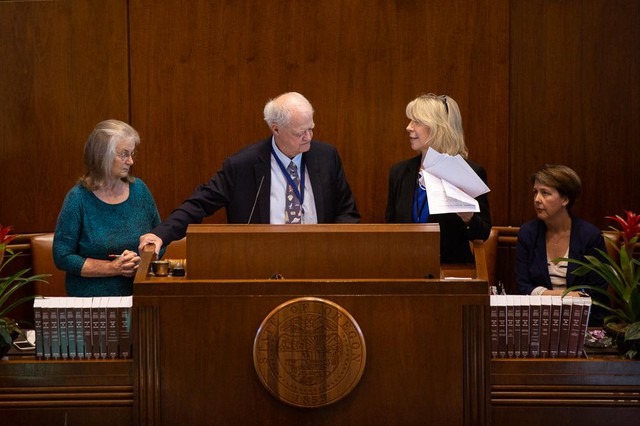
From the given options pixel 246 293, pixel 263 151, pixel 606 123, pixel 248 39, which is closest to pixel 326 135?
pixel 248 39

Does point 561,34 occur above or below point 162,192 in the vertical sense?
above

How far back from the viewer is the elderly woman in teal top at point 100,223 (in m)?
4.27

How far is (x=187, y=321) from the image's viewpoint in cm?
343

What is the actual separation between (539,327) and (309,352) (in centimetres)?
84

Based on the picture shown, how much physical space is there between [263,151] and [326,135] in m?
1.09

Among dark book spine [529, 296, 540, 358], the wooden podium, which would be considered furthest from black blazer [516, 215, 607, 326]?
the wooden podium

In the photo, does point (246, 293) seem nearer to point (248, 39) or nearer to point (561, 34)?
point (248, 39)

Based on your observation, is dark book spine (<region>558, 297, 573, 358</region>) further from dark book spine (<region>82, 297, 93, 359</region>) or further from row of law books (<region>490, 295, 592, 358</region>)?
dark book spine (<region>82, 297, 93, 359</region>)

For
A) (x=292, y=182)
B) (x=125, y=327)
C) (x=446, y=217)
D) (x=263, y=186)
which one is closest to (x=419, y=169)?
(x=446, y=217)

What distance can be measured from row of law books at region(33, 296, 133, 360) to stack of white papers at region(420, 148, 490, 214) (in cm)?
120

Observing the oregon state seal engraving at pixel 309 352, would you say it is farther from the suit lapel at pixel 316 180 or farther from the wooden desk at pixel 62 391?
the suit lapel at pixel 316 180

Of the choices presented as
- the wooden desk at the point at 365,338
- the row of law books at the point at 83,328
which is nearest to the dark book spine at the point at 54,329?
the row of law books at the point at 83,328

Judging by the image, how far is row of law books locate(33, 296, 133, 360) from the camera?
3.55 m

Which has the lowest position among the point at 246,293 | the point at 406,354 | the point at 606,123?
the point at 406,354
